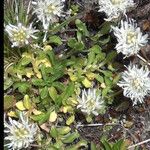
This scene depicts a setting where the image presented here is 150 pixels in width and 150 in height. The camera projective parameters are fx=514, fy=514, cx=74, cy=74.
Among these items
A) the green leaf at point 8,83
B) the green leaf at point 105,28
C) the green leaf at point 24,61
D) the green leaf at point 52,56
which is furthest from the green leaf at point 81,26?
the green leaf at point 8,83

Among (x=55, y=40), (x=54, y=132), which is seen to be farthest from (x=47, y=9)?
(x=54, y=132)

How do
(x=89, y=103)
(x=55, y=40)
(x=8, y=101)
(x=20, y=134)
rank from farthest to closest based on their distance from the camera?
(x=55, y=40) < (x=8, y=101) < (x=89, y=103) < (x=20, y=134)

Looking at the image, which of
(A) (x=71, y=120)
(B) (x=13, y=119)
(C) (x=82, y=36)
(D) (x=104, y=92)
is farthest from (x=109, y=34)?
(B) (x=13, y=119)

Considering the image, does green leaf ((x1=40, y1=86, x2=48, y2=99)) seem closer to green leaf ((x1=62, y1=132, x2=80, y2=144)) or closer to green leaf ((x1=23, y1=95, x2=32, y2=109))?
green leaf ((x1=23, y1=95, x2=32, y2=109))

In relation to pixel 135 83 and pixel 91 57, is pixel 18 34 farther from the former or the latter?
pixel 135 83

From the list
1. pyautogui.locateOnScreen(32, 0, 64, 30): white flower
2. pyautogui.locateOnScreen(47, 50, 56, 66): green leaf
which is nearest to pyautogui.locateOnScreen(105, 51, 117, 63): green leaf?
pyautogui.locateOnScreen(47, 50, 56, 66): green leaf
